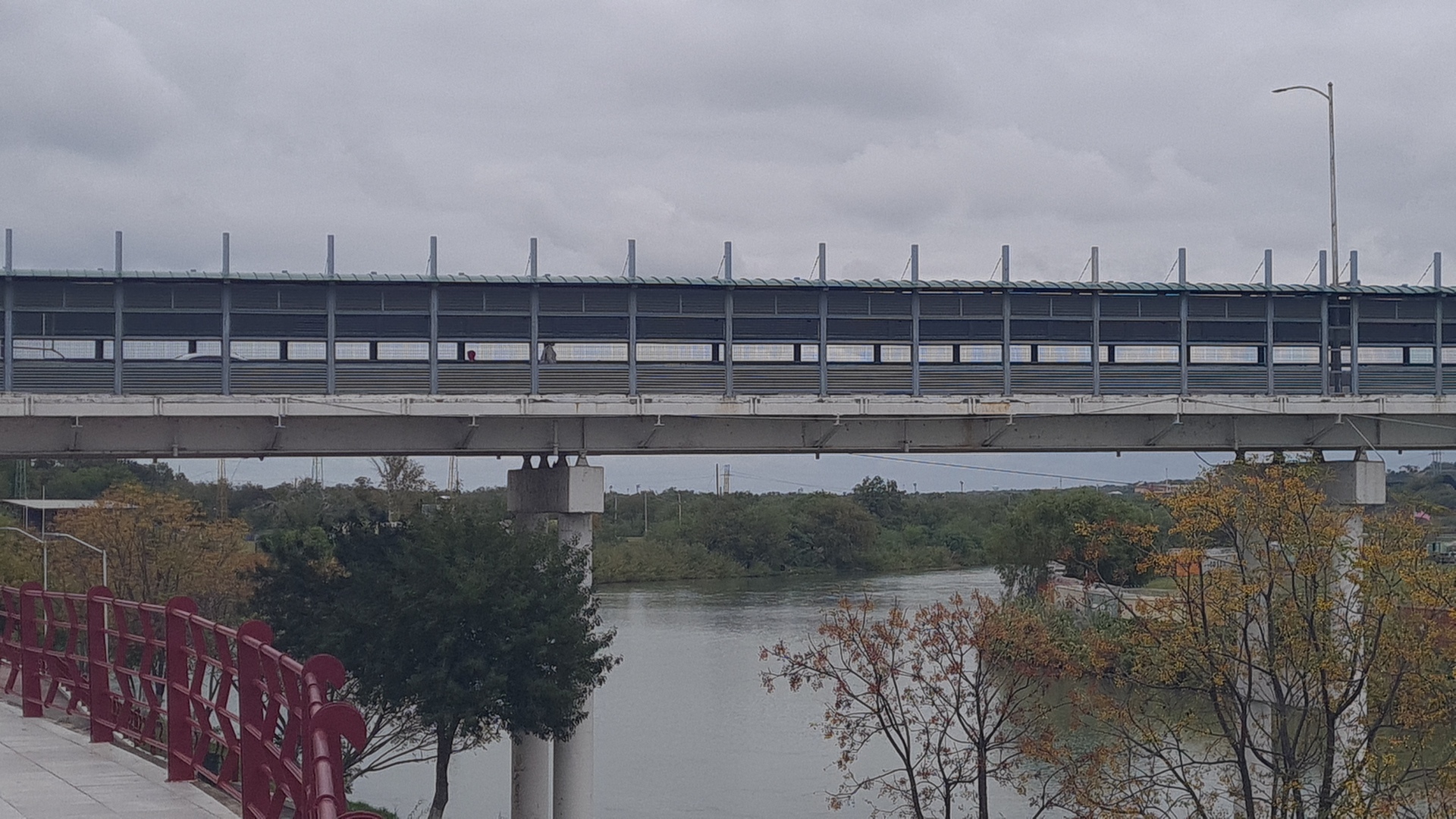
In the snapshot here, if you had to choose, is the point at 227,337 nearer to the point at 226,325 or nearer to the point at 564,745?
the point at 226,325

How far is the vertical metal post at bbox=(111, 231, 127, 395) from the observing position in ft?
79.1

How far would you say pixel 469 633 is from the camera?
83.6 feet

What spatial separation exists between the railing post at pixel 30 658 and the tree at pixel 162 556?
1201 inches

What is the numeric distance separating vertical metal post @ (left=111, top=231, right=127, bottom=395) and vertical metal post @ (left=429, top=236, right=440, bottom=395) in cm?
524

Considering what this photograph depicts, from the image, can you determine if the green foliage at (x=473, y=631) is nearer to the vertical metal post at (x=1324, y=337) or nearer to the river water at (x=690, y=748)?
the river water at (x=690, y=748)

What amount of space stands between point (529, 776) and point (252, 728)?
1896cm

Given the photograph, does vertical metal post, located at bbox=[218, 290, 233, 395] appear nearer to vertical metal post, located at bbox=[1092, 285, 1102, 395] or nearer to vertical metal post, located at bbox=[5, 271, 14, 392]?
vertical metal post, located at bbox=[5, 271, 14, 392]

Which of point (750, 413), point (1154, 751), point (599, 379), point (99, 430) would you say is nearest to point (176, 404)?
point (99, 430)

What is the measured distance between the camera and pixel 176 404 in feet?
77.5

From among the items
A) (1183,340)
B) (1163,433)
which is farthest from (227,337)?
(1183,340)

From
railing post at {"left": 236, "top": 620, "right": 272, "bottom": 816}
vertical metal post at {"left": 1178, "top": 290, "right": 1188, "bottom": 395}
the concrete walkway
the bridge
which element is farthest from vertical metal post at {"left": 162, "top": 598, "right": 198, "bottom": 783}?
vertical metal post at {"left": 1178, "top": 290, "right": 1188, "bottom": 395}

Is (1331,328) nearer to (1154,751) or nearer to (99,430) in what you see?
(1154,751)

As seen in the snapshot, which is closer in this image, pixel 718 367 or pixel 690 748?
pixel 718 367

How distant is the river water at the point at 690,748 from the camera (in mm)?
32238
